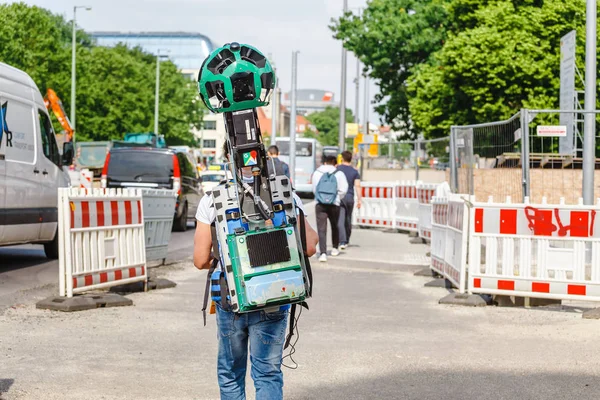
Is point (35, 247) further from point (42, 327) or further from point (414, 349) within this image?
point (414, 349)

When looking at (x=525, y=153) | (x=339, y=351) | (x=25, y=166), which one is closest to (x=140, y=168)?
(x=25, y=166)

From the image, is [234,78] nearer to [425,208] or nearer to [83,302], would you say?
[83,302]

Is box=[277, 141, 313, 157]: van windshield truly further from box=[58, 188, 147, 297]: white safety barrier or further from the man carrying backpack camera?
box=[58, 188, 147, 297]: white safety barrier

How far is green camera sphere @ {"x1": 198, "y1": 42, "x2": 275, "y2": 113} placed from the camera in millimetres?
4488

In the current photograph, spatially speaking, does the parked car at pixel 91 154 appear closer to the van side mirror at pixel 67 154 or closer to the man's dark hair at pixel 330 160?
the man's dark hair at pixel 330 160

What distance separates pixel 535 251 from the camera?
1121cm

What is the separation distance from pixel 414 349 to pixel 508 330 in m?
1.57

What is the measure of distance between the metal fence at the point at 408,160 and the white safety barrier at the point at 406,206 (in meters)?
0.67

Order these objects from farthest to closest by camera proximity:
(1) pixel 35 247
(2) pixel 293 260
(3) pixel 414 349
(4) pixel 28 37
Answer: (4) pixel 28 37 < (1) pixel 35 247 < (3) pixel 414 349 < (2) pixel 293 260

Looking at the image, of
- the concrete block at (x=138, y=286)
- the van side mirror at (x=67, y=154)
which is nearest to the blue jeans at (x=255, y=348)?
the concrete block at (x=138, y=286)

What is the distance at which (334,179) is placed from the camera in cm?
1717

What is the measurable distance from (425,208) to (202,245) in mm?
16829

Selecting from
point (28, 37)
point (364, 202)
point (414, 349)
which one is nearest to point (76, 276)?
point (414, 349)

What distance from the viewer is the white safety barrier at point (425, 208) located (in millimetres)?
20955
